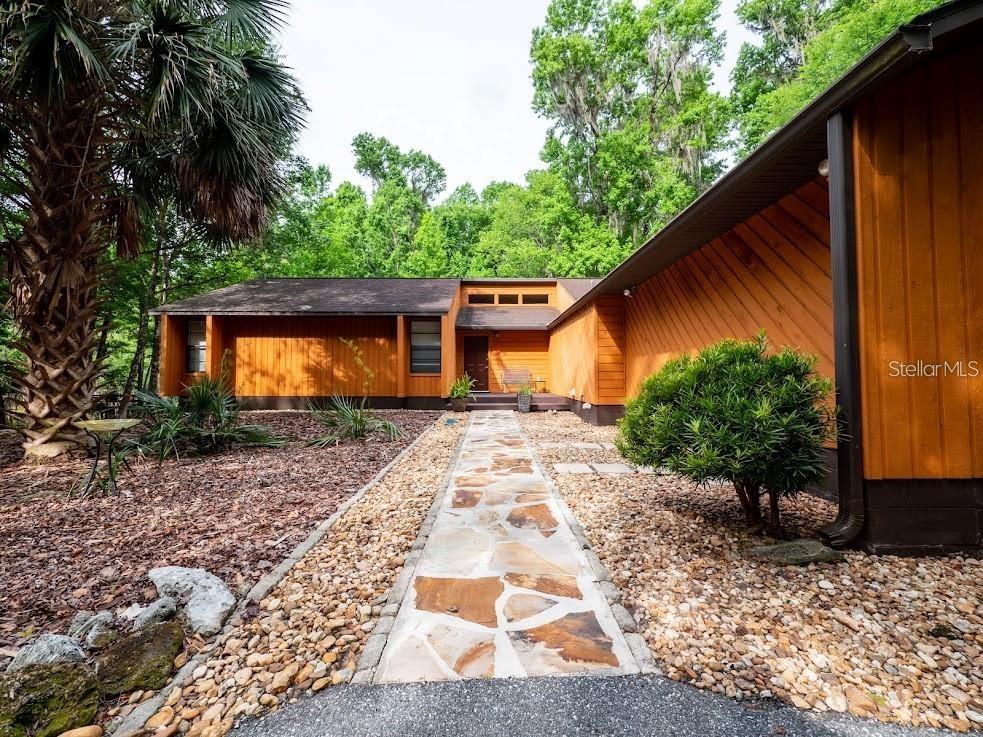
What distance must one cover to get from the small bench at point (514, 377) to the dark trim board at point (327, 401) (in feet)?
11.9

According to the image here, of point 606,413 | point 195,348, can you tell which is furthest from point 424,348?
point 195,348

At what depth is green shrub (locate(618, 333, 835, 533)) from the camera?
8.28ft

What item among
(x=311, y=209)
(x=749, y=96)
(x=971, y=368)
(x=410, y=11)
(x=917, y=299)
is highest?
(x=749, y=96)

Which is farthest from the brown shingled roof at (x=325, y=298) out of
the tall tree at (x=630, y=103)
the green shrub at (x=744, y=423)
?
the tall tree at (x=630, y=103)

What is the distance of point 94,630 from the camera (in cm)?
195

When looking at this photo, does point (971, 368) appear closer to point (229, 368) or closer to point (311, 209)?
point (229, 368)

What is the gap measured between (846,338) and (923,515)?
1246 mm

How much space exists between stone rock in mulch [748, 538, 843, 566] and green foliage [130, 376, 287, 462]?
6145mm

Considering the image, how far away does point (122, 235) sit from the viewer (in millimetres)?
6434

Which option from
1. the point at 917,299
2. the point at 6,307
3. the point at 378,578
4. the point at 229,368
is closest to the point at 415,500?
the point at 378,578

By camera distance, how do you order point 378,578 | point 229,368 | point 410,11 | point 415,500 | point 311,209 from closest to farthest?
point 378,578, point 415,500, point 410,11, point 229,368, point 311,209

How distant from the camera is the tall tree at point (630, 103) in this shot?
20625 millimetres

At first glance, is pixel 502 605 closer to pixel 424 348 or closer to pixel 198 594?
pixel 198 594

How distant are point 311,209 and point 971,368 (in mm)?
25742
